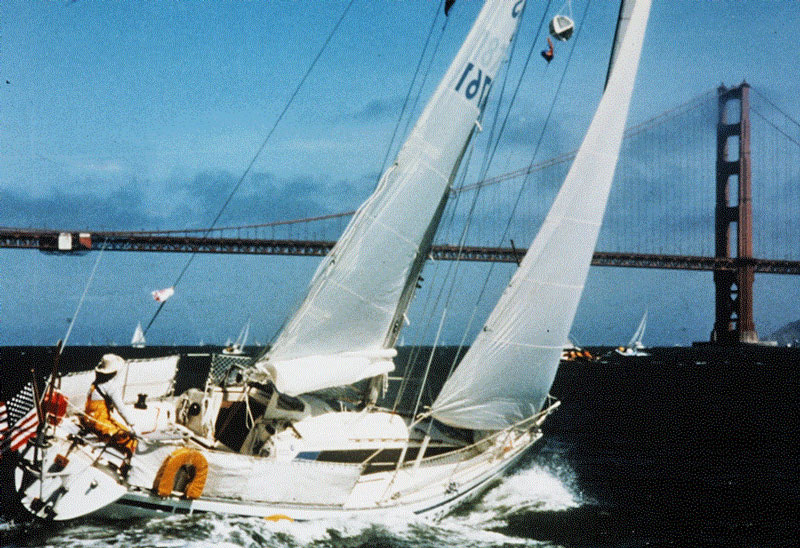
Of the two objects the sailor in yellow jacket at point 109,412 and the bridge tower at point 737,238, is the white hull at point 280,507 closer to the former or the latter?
the sailor in yellow jacket at point 109,412

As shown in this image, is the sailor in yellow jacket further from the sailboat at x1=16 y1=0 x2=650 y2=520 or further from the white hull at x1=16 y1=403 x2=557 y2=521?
the sailboat at x1=16 y1=0 x2=650 y2=520

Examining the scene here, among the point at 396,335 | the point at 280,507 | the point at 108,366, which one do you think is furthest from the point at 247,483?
the point at 396,335

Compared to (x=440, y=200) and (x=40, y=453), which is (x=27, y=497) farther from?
(x=440, y=200)

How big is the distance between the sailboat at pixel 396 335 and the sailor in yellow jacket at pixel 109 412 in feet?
1.76

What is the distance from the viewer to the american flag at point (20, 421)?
5.41 meters

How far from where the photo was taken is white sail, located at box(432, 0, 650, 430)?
7543mm

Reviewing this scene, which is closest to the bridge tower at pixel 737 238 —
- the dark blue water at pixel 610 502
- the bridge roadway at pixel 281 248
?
the bridge roadway at pixel 281 248

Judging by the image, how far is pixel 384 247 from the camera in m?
7.39

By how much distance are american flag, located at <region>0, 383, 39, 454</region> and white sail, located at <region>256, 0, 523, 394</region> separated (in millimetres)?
2379

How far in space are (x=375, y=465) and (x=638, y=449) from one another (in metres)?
8.76

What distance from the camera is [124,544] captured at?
561 centimetres

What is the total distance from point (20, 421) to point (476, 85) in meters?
6.30

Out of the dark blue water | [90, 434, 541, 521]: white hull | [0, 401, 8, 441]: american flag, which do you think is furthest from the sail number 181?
[0, 401, 8, 441]: american flag

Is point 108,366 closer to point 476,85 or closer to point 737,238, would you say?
point 476,85
